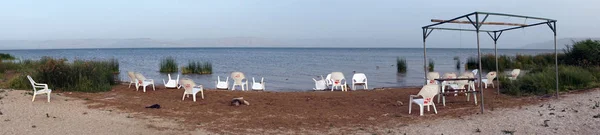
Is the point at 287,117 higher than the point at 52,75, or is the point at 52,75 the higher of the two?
the point at 52,75

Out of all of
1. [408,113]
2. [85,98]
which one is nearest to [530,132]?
[408,113]

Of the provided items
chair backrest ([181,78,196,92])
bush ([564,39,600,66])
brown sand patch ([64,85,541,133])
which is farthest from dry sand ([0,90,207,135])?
bush ([564,39,600,66])

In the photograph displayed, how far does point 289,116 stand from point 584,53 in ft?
44.1

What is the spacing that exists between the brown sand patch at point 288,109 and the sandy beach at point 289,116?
0.02 meters

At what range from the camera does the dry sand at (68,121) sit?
7.17 m

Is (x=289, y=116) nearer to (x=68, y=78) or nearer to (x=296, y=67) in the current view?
(x=68, y=78)

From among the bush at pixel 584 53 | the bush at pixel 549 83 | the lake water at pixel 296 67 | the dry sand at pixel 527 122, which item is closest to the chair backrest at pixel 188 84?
the dry sand at pixel 527 122

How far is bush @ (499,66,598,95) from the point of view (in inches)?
469

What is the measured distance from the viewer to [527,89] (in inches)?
480

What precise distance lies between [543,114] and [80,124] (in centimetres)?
755

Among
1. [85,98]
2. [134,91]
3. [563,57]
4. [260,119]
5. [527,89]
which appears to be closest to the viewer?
[260,119]

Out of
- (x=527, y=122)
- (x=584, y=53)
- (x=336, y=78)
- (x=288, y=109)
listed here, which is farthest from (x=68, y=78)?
(x=584, y=53)

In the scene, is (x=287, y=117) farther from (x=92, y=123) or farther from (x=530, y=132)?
(x=530, y=132)

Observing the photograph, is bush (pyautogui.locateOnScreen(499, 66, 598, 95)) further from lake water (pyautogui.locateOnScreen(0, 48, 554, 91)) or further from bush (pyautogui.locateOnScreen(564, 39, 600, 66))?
lake water (pyautogui.locateOnScreen(0, 48, 554, 91))
